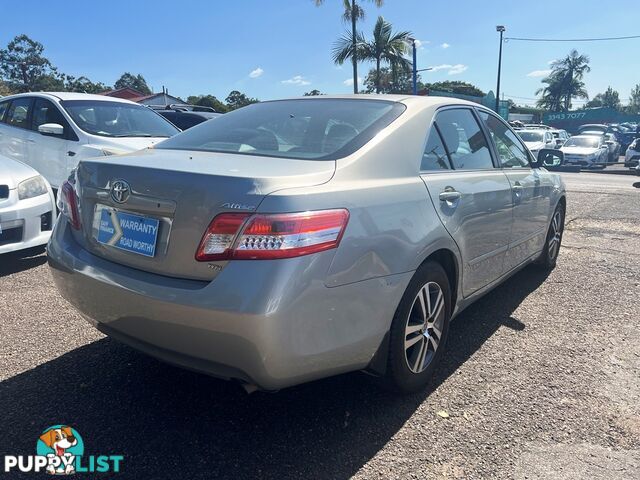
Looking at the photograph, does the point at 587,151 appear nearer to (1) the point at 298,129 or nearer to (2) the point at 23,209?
(1) the point at 298,129

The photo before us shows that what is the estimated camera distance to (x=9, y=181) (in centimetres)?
467

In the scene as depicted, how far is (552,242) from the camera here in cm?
502

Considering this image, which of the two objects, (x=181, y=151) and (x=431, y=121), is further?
(x=431, y=121)

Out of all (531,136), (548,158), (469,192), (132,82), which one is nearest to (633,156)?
(531,136)

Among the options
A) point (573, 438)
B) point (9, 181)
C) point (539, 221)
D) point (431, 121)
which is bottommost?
point (573, 438)

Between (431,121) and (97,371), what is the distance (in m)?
2.39

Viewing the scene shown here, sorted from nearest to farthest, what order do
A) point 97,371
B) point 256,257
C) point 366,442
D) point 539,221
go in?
point 256,257 < point 366,442 < point 97,371 < point 539,221

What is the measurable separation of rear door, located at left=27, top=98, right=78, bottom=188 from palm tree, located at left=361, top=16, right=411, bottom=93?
21.0 m

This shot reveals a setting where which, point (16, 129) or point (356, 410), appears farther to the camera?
point (16, 129)

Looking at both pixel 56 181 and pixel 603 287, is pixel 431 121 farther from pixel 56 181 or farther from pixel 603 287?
pixel 56 181

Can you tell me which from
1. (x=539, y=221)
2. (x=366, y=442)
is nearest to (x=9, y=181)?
(x=366, y=442)

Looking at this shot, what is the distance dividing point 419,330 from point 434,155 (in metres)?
0.99

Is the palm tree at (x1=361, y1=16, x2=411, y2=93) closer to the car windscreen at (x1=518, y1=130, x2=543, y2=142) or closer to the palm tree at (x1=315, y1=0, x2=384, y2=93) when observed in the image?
the palm tree at (x1=315, y1=0, x2=384, y2=93)

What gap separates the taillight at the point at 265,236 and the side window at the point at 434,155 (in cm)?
98
